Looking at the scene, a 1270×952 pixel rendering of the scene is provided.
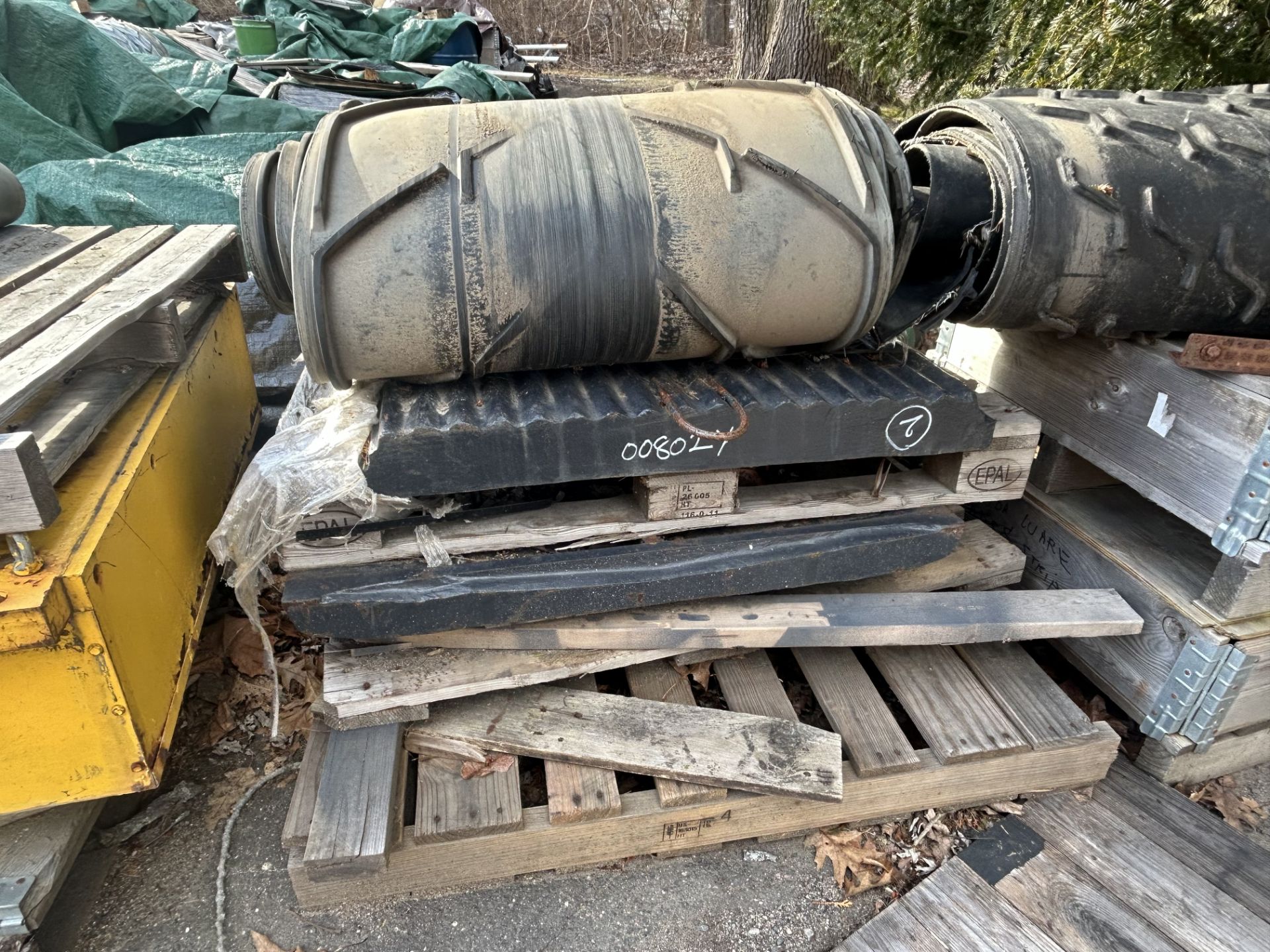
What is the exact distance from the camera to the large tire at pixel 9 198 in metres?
2.60

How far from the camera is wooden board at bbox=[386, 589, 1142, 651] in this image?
1924 millimetres

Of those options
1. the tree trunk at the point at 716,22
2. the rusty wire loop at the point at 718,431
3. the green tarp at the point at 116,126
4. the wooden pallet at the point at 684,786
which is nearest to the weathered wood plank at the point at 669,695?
the wooden pallet at the point at 684,786

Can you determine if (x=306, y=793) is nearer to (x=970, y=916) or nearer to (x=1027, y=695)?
(x=970, y=916)

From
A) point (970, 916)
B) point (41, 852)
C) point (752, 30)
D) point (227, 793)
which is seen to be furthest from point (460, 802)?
point (752, 30)

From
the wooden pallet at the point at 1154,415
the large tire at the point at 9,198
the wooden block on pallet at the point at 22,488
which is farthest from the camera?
the large tire at the point at 9,198

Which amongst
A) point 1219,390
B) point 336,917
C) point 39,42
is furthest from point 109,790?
point 39,42

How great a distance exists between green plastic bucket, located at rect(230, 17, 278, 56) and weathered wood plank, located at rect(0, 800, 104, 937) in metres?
6.67

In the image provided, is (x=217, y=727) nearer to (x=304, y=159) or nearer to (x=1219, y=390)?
(x=304, y=159)

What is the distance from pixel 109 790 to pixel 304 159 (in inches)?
56.3

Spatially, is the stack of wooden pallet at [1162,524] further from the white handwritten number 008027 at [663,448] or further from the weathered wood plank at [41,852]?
the weathered wood plank at [41,852]

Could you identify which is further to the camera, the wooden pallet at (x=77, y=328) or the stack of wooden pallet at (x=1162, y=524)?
the stack of wooden pallet at (x=1162, y=524)

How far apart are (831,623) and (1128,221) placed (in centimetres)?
119

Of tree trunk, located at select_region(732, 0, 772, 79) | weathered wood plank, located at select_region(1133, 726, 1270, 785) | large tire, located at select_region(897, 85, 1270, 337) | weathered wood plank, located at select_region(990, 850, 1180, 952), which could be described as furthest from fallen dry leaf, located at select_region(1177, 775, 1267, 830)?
tree trunk, located at select_region(732, 0, 772, 79)

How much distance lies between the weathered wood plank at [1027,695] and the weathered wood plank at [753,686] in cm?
56
